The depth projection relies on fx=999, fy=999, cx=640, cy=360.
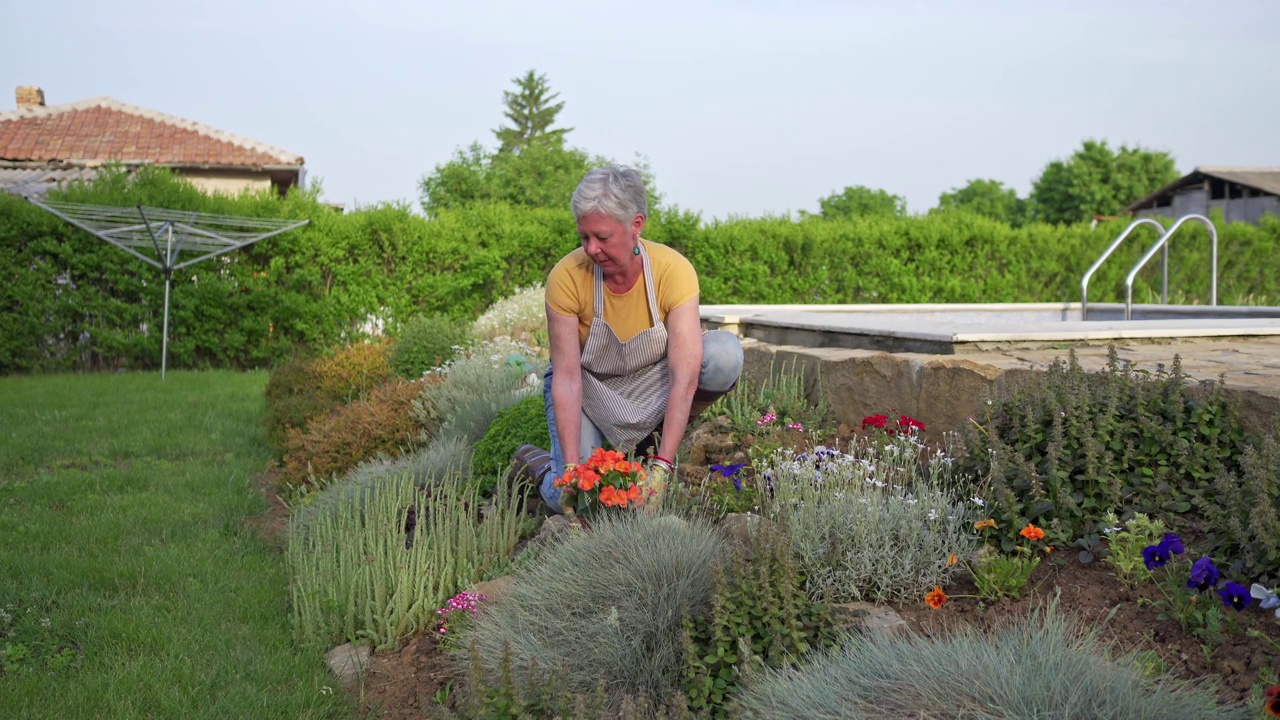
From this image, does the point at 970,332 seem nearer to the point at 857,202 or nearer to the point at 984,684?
the point at 984,684

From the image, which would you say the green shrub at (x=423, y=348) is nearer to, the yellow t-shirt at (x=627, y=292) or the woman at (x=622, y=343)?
the woman at (x=622, y=343)

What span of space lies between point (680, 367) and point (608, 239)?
54cm

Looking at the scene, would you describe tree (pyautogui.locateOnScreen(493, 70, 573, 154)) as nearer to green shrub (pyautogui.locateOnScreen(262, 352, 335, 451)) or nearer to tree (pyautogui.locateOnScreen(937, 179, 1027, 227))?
tree (pyautogui.locateOnScreen(937, 179, 1027, 227))

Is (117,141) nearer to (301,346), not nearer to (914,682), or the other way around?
(301,346)

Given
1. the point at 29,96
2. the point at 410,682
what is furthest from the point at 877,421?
the point at 29,96

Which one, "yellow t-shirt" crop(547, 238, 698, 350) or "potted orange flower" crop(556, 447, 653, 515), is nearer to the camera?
"potted orange flower" crop(556, 447, 653, 515)

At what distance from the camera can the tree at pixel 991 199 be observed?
190ft

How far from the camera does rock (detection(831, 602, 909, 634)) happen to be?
246cm

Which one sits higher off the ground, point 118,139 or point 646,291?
point 118,139

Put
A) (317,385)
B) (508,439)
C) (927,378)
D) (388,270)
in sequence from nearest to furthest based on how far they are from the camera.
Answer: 1. (927,378)
2. (508,439)
3. (317,385)
4. (388,270)

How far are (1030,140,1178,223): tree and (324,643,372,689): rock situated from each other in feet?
173

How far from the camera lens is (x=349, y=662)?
124 inches

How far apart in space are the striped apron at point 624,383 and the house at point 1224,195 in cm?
3079

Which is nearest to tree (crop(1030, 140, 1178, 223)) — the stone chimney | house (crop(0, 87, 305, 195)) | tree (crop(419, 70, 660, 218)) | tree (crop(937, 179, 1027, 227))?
tree (crop(937, 179, 1027, 227))
